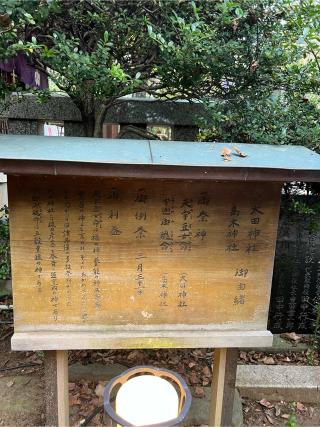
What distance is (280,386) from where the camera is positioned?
3062 mm

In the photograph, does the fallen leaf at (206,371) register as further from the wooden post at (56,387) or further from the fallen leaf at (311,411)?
the wooden post at (56,387)

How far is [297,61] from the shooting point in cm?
318

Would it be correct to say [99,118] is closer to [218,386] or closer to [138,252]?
[138,252]

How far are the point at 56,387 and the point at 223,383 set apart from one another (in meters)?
1.21

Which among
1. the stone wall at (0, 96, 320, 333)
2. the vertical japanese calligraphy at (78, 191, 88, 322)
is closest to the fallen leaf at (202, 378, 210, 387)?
the stone wall at (0, 96, 320, 333)

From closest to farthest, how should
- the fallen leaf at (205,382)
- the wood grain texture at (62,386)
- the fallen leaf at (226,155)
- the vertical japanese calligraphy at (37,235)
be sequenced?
the fallen leaf at (226,155) < the vertical japanese calligraphy at (37,235) < the wood grain texture at (62,386) < the fallen leaf at (205,382)

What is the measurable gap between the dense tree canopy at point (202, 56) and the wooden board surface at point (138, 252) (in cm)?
95

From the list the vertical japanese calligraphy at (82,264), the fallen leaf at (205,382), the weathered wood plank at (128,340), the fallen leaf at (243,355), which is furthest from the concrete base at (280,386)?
the vertical japanese calligraphy at (82,264)

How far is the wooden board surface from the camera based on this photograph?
1.98 meters

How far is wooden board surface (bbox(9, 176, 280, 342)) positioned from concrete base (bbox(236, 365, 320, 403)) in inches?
50.5

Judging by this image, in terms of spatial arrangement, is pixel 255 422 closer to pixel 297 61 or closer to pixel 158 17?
pixel 297 61

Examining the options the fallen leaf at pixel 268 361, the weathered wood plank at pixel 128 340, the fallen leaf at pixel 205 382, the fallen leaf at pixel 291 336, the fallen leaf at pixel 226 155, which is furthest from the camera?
the fallen leaf at pixel 291 336

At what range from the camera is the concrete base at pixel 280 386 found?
120 inches

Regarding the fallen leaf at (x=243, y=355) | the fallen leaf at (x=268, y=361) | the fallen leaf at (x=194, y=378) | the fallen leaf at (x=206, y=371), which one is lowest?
the fallen leaf at (x=243, y=355)
